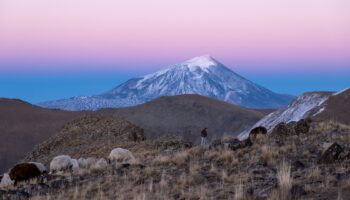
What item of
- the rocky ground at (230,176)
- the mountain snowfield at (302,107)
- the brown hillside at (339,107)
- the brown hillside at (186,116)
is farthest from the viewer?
the brown hillside at (186,116)

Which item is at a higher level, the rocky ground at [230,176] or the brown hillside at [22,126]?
the brown hillside at [22,126]

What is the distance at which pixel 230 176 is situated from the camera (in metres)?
11.1

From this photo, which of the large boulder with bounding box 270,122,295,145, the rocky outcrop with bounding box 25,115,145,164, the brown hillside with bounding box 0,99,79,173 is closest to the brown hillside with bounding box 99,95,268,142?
the brown hillside with bounding box 0,99,79,173

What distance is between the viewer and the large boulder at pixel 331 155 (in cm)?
1149

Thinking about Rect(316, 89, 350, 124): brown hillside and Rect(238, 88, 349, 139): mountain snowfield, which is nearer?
Rect(316, 89, 350, 124): brown hillside

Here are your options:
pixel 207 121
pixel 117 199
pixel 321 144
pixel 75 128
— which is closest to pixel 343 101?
pixel 207 121

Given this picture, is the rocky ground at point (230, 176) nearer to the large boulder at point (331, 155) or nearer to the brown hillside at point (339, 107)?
the large boulder at point (331, 155)

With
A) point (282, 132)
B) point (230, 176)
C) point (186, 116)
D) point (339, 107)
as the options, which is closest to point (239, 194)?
point (230, 176)

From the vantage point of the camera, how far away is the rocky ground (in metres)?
9.03

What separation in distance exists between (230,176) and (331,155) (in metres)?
2.19

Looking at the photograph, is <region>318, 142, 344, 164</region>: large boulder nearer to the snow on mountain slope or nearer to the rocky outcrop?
the rocky outcrop

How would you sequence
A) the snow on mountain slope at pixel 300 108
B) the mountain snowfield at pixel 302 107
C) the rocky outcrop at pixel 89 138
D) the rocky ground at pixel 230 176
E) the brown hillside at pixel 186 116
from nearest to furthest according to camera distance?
the rocky ground at pixel 230 176 → the rocky outcrop at pixel 89 138 → the mountain snowfield at pixel 302 107 → the snow on mountain slope at pixel 300 108 → the brown hillside at pixel 186 116

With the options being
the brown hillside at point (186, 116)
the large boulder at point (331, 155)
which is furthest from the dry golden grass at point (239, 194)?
the brown hillside at point (186, 116)

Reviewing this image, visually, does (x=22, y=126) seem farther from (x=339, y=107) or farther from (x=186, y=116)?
(x=339, y=107)
